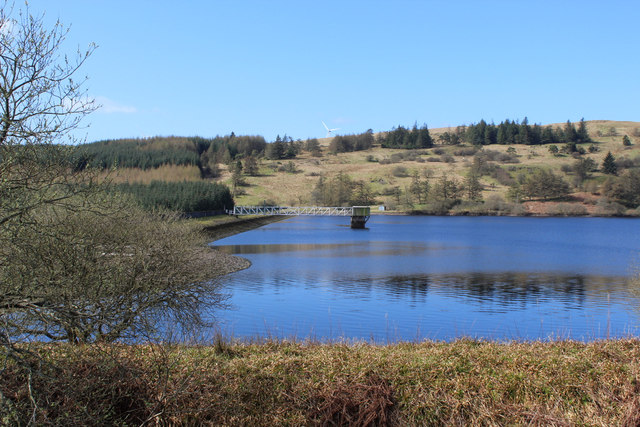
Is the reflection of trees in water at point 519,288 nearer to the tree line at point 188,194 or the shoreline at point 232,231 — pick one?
the shoreline at point 232,231

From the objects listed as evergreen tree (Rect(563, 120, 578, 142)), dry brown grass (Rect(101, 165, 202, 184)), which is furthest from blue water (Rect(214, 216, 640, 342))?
evergreen tree (Rect(563, 120, 578, 142))

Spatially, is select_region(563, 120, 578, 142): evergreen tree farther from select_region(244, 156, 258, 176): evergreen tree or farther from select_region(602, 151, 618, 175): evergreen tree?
select_region(244, 156, 258, 176): evergreen tree

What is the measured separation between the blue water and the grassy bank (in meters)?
3.15

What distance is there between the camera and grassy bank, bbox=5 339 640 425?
6.84 meters

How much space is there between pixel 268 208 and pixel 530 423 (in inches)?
4570

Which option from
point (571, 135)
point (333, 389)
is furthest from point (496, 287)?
point (571, 135)

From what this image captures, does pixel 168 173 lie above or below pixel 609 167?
below

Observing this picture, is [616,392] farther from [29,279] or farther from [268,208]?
[268,208]

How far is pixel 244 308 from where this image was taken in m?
26.7

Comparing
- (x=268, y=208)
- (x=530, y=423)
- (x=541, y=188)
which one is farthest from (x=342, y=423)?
(x=541, y=188)

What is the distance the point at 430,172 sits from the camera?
158000 millimetres

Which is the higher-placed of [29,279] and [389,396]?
[29,279]

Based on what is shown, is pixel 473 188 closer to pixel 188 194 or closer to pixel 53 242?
pixel 188 194

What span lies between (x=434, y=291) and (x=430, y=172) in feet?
427
